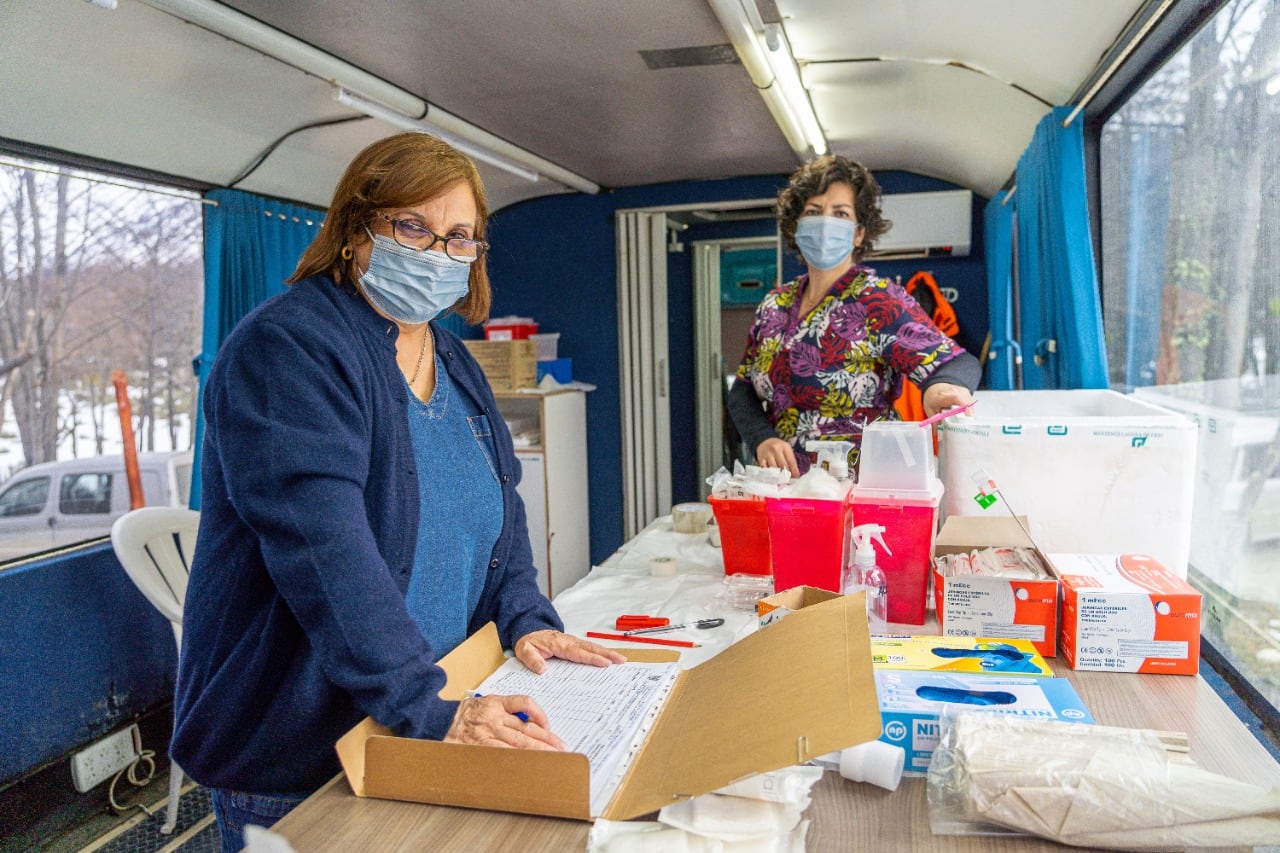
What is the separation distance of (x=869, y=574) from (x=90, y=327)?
3073 mm

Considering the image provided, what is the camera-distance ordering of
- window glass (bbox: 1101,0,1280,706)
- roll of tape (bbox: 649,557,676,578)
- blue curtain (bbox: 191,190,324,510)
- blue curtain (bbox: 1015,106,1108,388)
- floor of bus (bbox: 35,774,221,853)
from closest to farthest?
window glass (bbox: 1101,0,1280,706) < roll of tape (bbox: 649,557,676,578) < blue curtain (bbox: 1015,106,1108,388) < floor of bus (bbox: 35,774,221,853) < blue curtain (bbox: 191,190,324,510)

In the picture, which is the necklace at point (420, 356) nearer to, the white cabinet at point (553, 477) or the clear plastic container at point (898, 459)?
the clear plastic container at point (898, 459)

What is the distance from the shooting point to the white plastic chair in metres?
2.63

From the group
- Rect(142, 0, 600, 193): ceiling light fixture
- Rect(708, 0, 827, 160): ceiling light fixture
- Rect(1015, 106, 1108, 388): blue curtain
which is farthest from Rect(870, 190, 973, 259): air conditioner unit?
Rect(142, 0, 600, 193): ceiling light fixture

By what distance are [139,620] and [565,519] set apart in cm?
246

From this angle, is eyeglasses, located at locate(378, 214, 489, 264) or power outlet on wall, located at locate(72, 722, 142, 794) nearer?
eyeglasses, located at locate(378, 214, 489, 264)

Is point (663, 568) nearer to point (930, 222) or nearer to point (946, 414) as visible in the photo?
point (946, 414)

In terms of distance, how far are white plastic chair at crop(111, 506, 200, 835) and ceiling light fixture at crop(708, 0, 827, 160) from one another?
2061mm

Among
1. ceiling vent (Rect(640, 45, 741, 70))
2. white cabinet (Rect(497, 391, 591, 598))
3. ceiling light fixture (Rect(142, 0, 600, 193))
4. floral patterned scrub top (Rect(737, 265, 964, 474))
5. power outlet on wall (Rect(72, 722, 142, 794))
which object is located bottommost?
power outlet on wall (Rect(72, 722, 142, 794))

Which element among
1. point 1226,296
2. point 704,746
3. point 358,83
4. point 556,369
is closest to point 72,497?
point 358,83

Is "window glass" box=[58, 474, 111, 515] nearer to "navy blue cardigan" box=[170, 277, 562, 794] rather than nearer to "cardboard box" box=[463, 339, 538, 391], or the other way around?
"cardboard box" box=[463, 339, 538, 391]

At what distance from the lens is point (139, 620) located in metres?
3.11

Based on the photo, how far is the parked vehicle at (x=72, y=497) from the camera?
2926 millimetres

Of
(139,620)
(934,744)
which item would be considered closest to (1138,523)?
(934,744)
